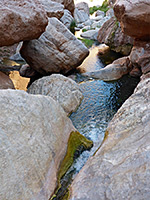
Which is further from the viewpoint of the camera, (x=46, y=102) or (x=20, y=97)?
(x=46, y=102)

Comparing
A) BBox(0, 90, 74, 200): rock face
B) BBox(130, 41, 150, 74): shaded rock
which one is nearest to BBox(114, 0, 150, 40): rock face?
BBox(130, 41, 150, 74): shaded rock

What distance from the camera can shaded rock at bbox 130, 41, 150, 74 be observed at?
8078 mm

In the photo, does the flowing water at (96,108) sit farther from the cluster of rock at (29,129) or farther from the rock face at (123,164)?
the rock face at (123,164)

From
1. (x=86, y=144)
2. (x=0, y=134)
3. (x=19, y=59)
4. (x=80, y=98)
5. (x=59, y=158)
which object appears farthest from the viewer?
(x=19, y=59)

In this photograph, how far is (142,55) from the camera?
8242 mm

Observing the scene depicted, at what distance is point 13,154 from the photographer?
108 inches

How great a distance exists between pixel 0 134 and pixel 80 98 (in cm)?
478

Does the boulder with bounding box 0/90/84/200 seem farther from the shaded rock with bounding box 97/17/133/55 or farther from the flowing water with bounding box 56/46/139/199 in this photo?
the shaded rock with bounding box 97/17/133/55

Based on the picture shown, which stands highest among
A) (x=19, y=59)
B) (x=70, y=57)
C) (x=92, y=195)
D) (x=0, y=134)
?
(x=0, y=134)

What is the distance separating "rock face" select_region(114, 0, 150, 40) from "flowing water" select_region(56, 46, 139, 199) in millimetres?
2339

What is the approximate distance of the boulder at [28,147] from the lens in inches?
103

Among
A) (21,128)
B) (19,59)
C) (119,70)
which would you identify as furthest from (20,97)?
(19,59)

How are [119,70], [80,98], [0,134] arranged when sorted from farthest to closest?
[119,70] < [80,98] < [0,134]

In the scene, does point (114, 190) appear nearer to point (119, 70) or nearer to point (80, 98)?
point (80, 98)
